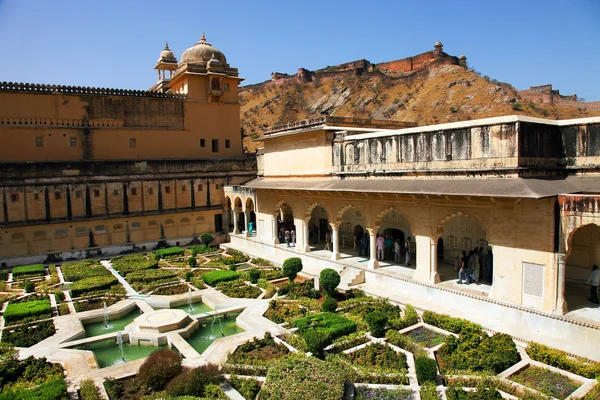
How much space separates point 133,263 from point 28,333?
900 cm

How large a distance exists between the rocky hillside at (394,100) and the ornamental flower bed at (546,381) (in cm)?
3361

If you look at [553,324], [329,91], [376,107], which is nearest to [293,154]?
[553,324]

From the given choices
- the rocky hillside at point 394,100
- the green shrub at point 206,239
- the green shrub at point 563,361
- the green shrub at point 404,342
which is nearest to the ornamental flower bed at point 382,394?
the green shrub at point 404,342

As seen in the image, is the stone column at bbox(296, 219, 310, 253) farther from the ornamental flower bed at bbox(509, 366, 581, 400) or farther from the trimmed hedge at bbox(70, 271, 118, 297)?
the ornamental flower bed at bbox(509, 366, 581, 400)

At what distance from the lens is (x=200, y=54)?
1220 inches

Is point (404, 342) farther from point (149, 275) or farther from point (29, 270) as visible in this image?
point (29, 270)

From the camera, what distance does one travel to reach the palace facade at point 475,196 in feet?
39.2

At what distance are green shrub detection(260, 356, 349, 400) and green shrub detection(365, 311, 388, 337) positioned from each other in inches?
117

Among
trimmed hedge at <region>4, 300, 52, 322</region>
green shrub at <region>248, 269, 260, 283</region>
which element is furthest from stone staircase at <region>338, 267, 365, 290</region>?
trimmed hedge at <region>4, 300, 52, 322</region>

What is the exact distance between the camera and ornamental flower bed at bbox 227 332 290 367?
1055 cm

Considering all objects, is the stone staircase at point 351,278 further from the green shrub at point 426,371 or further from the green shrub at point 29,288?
the green shrub at point 29,288

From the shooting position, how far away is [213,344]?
38.7 feet

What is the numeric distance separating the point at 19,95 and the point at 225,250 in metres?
14.2

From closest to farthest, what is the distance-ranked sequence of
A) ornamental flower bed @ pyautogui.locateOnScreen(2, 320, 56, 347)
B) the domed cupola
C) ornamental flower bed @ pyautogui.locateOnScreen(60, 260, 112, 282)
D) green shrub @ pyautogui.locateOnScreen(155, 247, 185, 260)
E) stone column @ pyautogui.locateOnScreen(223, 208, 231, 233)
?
ornamental flower bed @ pyautogui.locateOnScreen(2, 320, 56, 347) → ornamental flower bed @ pyautogui.locateOnScreen(60, 260, 112, 282) → green shrub @ pyautogui.locateOnScreen(155, 247, 185, 260) → stone column @ pyautogui.locateOnScreen(223, 208, 231, 233) → the domed cupola
